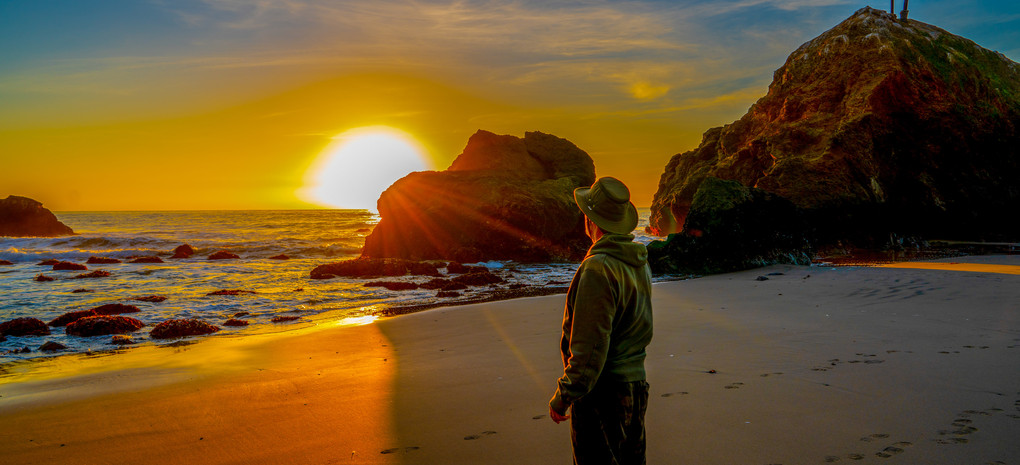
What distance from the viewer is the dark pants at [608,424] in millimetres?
2598

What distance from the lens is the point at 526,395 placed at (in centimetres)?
496

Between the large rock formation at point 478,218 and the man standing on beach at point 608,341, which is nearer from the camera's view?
the man standing on beach at point 608,341

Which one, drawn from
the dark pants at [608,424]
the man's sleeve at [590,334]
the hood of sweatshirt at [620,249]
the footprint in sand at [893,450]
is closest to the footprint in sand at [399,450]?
the dark pants at [608,424]

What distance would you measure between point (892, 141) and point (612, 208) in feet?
90.3

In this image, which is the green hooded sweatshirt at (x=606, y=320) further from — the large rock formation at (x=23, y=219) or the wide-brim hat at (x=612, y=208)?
the large rock formation at (x=23, y=219)

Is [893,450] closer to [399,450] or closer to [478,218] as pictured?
[399,450]

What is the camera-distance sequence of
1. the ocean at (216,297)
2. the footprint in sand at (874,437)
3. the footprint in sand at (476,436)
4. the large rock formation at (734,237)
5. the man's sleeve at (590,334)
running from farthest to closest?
the large rock formation at (734,237) → the ocean at (216,297) → the footprint in sand at (476,436) → the footprint in sand at (874,437) → the man's sleeve at (590,334)

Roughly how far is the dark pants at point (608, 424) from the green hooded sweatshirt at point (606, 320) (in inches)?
2.8

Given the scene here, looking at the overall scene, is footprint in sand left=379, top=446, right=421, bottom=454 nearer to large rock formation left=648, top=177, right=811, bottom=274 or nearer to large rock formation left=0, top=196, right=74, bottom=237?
large rock formation left=648, top=177, right=811, bottom=274

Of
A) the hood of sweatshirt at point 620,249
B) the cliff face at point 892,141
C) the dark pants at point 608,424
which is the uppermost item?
the cliff face at point 892,141

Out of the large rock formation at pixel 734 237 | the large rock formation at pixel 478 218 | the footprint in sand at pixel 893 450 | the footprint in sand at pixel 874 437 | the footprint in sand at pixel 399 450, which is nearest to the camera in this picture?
the footprint in sand at pixel 893 450

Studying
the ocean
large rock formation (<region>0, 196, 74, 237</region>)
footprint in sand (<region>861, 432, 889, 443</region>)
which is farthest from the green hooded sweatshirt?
large rock formation (<region>0, 196, 74, 237</region>)

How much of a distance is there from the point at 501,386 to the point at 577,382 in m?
2.91

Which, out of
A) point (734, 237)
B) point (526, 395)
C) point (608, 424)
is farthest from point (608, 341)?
point (734, 237)
